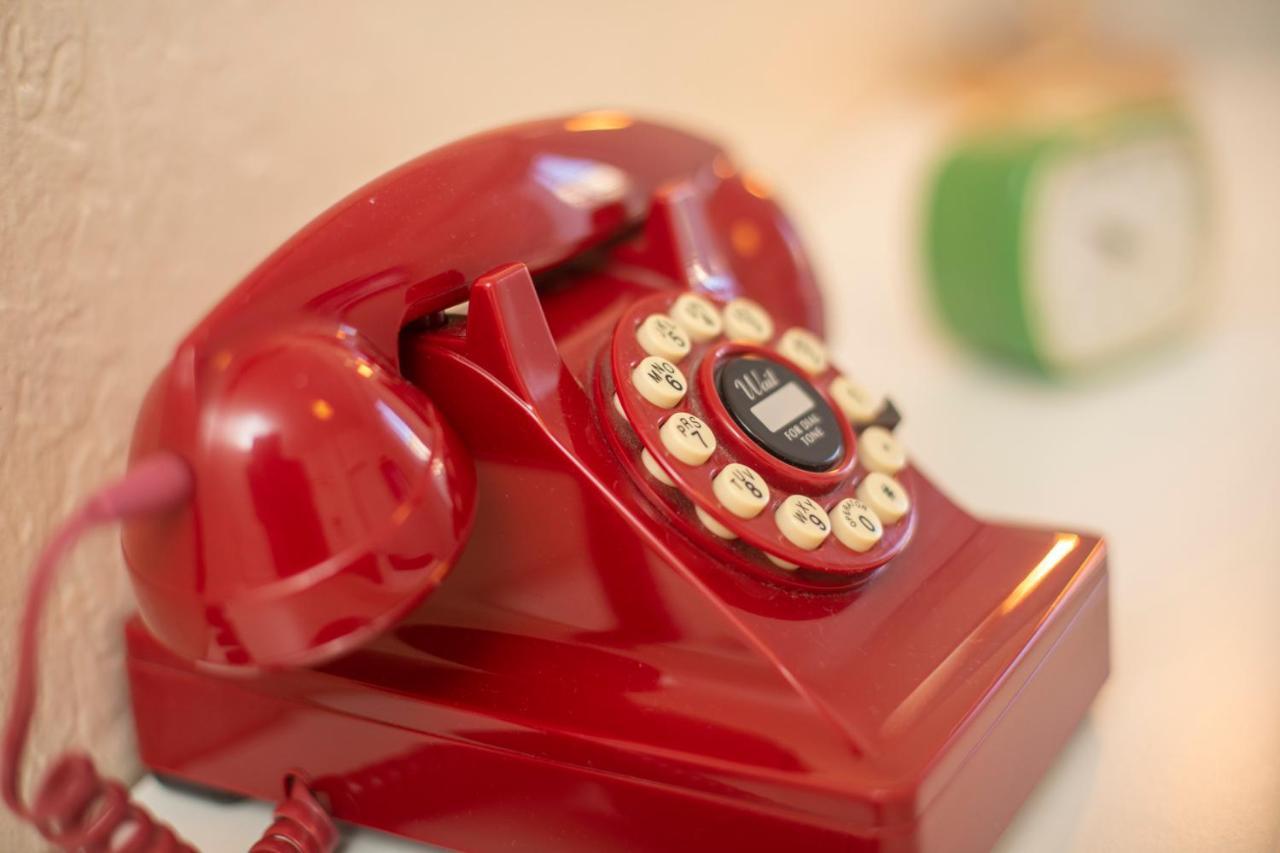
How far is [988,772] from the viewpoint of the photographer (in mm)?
552

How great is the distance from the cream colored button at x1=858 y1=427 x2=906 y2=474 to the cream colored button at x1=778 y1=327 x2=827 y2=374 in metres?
0.05

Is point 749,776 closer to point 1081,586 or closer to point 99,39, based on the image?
point 1081,586

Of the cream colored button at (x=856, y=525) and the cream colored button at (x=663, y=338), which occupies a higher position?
the cream colored button at (x=663, y=338)

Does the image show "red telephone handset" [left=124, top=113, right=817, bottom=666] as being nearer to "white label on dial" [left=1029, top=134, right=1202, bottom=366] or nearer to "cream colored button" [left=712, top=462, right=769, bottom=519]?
"cream colored button" [left=712, top=462, right=769, bottom=519]

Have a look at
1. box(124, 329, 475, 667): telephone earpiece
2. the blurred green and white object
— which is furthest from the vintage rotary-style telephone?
the blurred green and white object

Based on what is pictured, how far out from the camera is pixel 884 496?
2.08 feet

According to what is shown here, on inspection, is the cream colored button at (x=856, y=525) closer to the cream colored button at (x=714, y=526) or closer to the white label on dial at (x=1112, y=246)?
the cream colored button at (x=714, y=526)

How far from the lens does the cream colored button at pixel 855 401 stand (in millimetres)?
683

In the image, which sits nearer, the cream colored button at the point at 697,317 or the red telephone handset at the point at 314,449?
the red telephone handset at the point at 314,449

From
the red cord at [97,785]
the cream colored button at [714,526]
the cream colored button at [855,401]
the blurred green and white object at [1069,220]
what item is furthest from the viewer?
the blurred green and white object at [1069,220]

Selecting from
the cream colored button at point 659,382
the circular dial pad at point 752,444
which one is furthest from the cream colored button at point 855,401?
the cream colored button at point 659,382

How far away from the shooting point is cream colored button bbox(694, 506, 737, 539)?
57 centimetres

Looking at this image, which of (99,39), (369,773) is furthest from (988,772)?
(99,39)

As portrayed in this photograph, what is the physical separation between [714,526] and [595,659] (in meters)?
0.08
